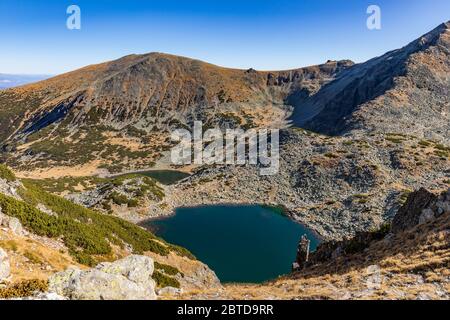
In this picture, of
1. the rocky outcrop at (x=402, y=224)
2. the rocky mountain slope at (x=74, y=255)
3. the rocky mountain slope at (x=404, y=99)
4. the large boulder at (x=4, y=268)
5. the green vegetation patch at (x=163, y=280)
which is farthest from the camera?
the rocky mountain slope at (x=404, y=99)

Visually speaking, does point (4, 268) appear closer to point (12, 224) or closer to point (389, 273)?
point (12, 224)

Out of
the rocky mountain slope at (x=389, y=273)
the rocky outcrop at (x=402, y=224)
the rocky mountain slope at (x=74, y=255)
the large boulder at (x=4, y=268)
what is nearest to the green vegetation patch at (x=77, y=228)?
the rocky mountain slope at (x=74, y=255)

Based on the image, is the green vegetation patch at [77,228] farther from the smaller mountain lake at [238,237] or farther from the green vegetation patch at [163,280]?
the smaller mountain lake at [238,237]

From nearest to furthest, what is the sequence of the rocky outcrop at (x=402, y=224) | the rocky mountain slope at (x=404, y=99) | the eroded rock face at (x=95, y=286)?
the eroded rock face at (x=95, y=286) → the rocky outcrop at (x=402, y=224) → the rocky mountain slope at (x=404, y=99)

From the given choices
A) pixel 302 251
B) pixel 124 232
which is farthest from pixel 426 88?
pixel 124 232

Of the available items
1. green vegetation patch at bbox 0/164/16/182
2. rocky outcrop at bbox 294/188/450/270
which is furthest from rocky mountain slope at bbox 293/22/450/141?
green vegetation patch at bbox 0/164/16/182

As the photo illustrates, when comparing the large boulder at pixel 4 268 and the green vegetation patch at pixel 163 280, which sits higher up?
the large boulder at pixel 4 268
